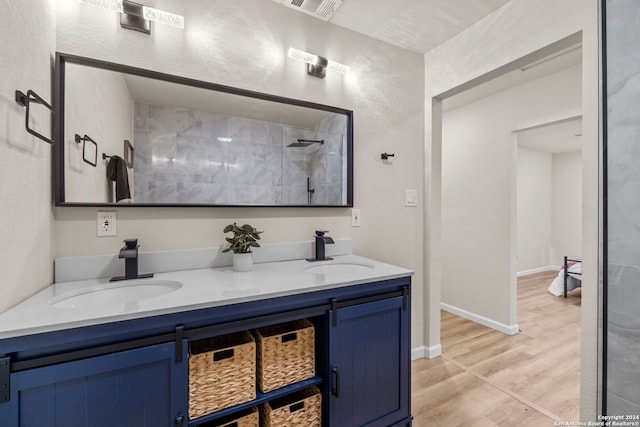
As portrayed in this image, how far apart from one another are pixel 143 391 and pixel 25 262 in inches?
25.3

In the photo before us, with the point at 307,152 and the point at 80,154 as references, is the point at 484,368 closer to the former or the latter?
the point at 307,152

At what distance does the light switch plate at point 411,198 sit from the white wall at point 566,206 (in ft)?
16.5

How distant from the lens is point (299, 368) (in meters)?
1.37

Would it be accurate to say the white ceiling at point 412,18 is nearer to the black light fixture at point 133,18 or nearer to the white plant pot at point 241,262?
the black light fixture at point 133,18

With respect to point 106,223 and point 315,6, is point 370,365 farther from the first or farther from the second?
point 315,6

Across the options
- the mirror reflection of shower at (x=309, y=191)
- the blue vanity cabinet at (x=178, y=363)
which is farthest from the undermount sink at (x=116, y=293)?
the mirror reflection of shower at (x=309, y=191)

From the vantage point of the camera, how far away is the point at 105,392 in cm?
93

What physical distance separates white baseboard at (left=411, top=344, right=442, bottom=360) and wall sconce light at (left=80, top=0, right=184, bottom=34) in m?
2.73

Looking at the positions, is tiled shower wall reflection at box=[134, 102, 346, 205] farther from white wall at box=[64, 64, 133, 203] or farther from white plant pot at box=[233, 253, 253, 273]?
white plant pot at box=[233, 253, 253, 273]

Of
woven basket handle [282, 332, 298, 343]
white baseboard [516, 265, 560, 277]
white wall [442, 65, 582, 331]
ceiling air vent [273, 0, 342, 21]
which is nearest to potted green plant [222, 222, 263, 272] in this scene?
woven basket handle [282, 332, 298, 343]

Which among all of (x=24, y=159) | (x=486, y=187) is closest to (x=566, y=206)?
(x=486, y=187)

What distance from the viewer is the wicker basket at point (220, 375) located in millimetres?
1131

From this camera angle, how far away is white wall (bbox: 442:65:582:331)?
2.76 m

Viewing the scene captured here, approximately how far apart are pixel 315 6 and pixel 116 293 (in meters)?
1.94
